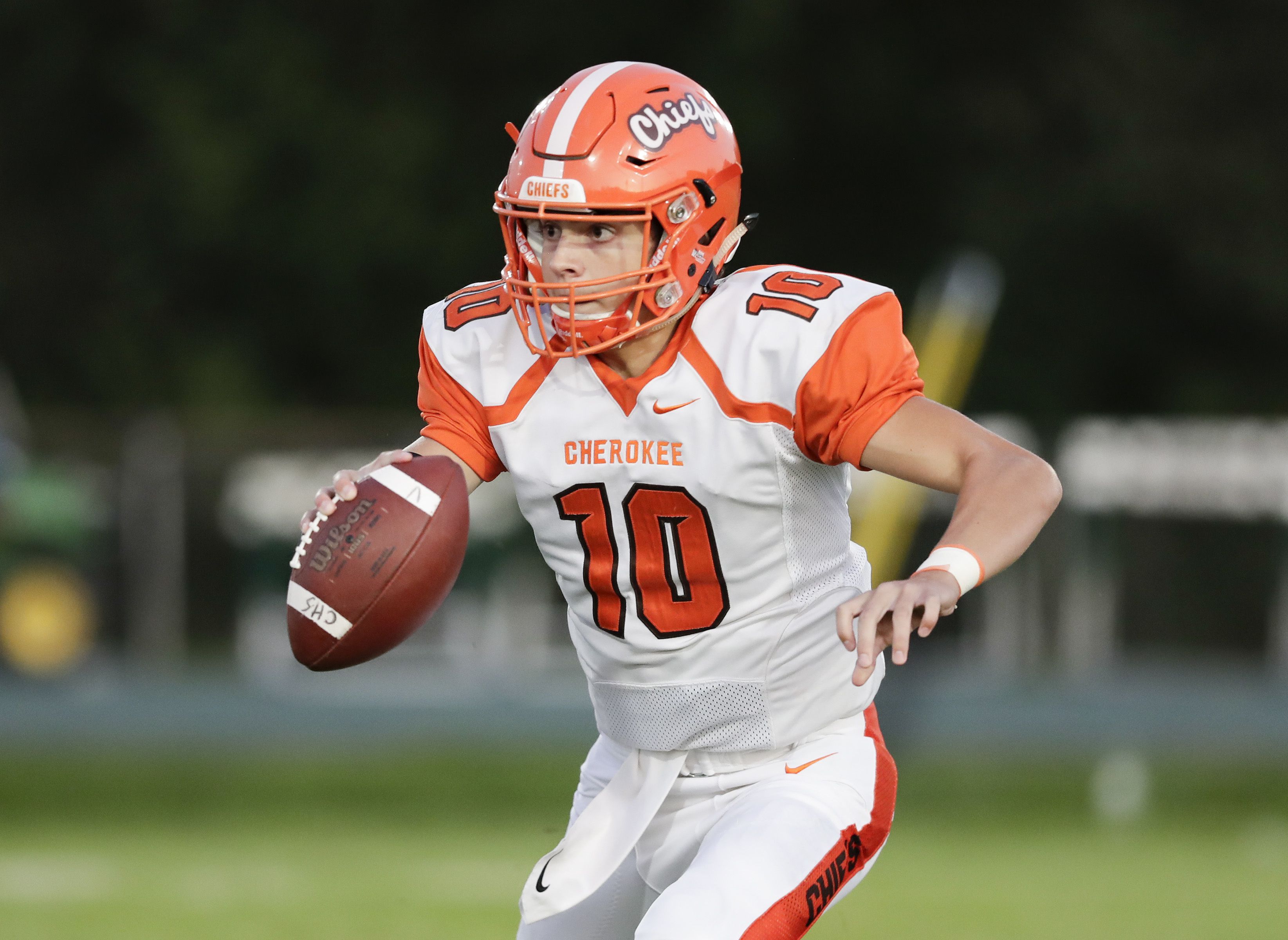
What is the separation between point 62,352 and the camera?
16500 millimetres

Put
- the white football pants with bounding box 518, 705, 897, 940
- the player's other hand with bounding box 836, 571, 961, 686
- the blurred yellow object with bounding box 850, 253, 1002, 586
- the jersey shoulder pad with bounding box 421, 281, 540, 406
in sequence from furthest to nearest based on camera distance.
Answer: the blurred yellow object with bounding box 850, 253, 1002, 586
the jersey shoulder pad with bounding box 421, 281, 540, 406
the white football pants with bounding box 518, 705, 897, 940
the player's other hand with bounding box 836, 571, 961, 686

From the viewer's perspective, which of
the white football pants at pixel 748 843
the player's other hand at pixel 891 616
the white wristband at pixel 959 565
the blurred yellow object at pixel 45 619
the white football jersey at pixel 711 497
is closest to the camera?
the player's other hand at pixel 891 616

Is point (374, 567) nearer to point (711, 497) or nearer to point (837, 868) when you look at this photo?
point (711, 497)

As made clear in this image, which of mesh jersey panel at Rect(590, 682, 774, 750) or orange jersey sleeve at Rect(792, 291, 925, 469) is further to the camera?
mesh jersey panel at Rect(590, 682, 774, 750)

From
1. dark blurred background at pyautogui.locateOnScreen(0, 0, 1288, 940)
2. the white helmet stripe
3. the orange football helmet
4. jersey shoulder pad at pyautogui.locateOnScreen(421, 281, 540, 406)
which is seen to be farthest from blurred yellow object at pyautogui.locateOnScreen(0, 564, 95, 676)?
the white helmet stripe

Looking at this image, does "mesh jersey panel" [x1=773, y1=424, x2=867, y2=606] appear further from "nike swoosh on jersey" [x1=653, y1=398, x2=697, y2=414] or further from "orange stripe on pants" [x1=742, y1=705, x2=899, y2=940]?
"orange stripe on pants" [x1=742, y1=705, x2=899, y2=940]

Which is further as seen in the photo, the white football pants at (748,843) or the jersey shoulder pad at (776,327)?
the jersey shoulder pad at (776,327)

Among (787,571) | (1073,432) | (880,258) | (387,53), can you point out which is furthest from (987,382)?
(787,571)

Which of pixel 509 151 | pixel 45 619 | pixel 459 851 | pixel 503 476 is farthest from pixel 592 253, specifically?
→ pixel 509 151

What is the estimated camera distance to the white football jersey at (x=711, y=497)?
116 inches

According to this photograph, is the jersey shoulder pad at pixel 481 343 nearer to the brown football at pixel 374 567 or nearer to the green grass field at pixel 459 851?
the brown football at pixel 374 567

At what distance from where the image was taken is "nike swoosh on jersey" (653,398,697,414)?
3.00 m

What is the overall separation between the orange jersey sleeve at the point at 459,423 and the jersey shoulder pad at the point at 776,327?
1.37 ft

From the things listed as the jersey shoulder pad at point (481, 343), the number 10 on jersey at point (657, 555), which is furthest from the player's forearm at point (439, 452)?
the number 10 on jersey at point (657, 555)
